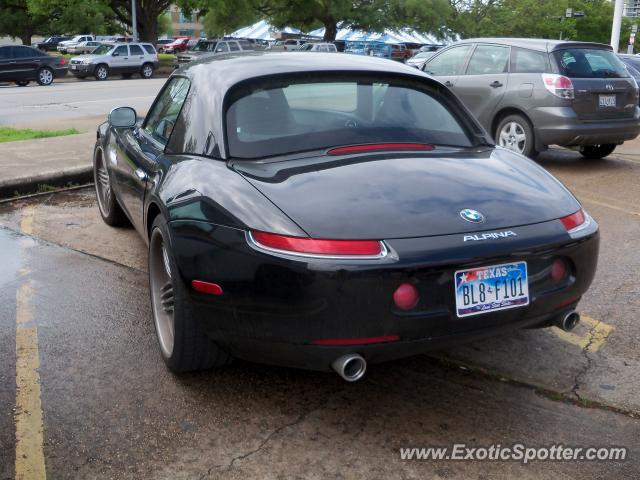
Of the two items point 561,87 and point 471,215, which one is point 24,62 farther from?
point 471,215

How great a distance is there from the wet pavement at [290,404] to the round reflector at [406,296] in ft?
2.03

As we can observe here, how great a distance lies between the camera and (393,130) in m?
3.94

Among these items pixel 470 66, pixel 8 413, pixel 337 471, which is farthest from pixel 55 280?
pixel 470 66

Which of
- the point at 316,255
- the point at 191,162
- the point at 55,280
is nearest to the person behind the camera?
the point at 316,255

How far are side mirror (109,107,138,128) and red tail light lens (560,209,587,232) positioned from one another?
3.19m

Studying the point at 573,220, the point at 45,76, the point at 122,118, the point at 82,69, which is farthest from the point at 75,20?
the point at 573,220

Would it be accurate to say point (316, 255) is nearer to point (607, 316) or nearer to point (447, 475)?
point (447, 475)

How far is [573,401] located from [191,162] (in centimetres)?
218

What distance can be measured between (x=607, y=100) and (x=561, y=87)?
68cm

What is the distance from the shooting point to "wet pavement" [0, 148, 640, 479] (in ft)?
9.72

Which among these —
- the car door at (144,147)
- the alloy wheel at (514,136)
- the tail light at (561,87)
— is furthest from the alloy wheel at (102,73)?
the car door at (144,147)

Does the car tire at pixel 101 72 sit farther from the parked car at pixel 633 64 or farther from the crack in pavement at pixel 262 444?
the crack in pavement at pixel 262 444

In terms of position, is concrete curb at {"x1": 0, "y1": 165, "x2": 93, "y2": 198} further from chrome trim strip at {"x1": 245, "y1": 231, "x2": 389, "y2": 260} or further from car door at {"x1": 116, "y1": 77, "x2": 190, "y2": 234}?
chrome trim strip at {"x1": 245, "y1": 231, "x2": 389, "y2": 260}

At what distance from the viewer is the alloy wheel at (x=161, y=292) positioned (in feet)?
12.4
